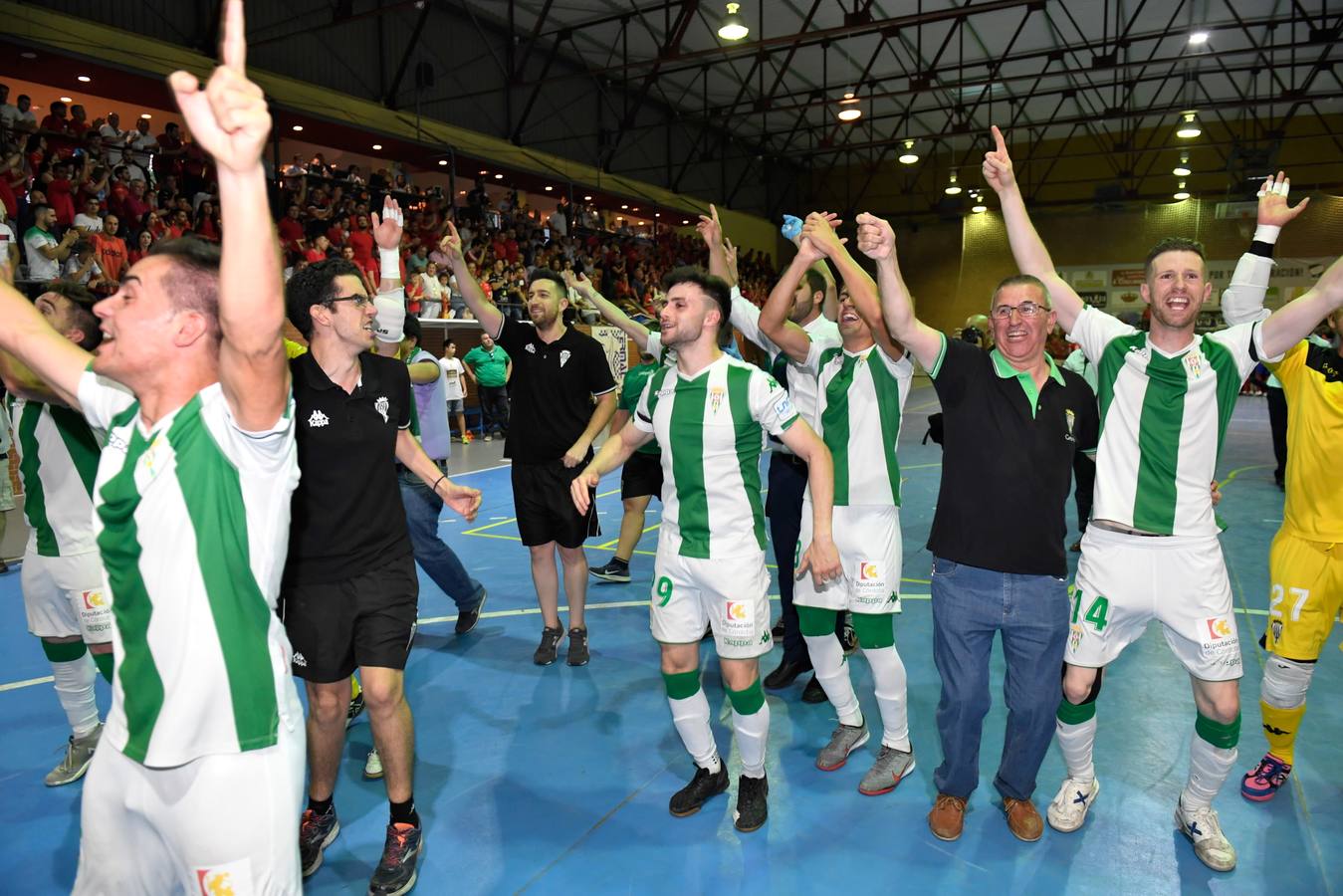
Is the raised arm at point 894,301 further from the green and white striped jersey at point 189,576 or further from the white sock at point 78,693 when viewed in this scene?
the white sock at point 78,693

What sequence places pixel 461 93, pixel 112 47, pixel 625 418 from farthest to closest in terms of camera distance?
1. pixel 461 93
2. pixel 112 47
3. pixel 625 418

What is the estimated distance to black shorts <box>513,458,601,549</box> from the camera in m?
5.47

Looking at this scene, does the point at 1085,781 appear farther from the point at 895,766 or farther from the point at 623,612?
the point at 623,612

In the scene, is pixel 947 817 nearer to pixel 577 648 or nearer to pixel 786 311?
pixel 786 311

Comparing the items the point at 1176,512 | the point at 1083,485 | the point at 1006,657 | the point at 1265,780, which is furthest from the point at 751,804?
the point at 1083,485

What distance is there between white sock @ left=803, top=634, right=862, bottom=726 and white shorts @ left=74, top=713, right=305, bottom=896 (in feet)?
8.58

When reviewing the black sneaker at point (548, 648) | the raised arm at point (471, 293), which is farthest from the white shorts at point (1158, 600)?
the raised arm at point (471, 293)

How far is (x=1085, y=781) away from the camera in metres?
3.61

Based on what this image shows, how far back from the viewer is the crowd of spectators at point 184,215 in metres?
11.1

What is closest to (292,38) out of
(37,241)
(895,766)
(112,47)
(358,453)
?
(112,47)

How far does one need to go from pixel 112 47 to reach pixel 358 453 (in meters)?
14.7

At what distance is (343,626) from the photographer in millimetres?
3215

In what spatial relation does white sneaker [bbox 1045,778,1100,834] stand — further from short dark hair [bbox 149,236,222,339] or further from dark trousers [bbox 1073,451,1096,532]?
dark trousers [bbox 1073,451,1096,532]

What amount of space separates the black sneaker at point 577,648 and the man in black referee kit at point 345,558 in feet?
6.83
